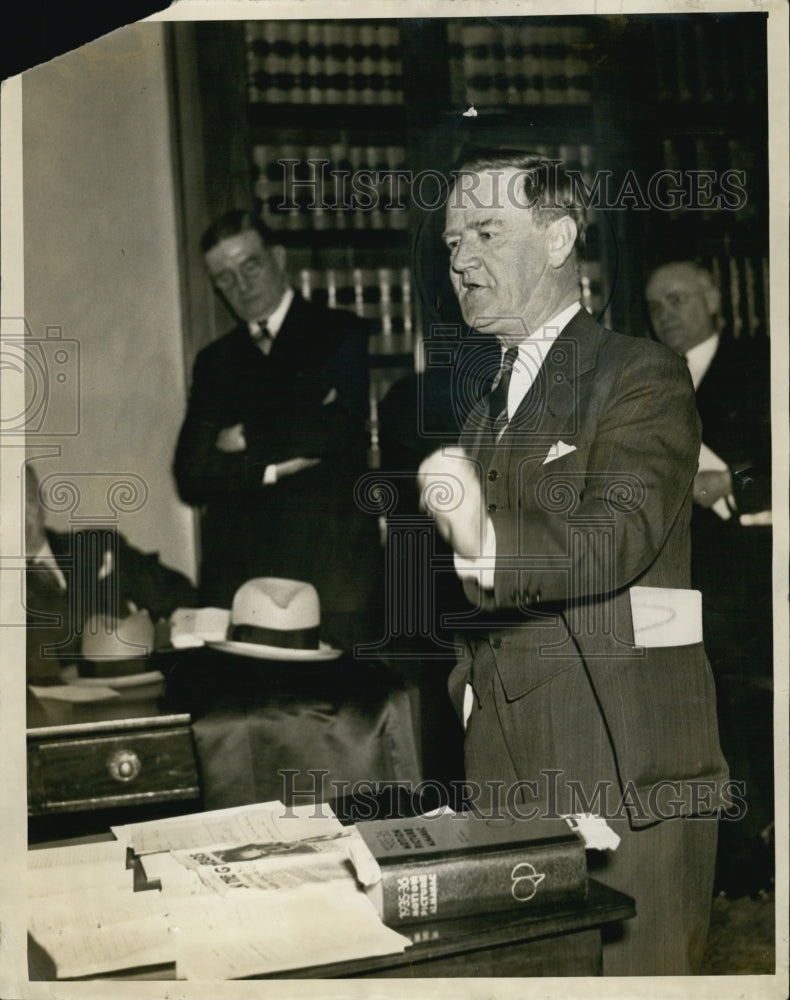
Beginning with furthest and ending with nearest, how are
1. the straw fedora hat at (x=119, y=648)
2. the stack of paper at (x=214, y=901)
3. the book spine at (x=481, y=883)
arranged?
the straw fedora hat at (x=119, y=648), the stack of paper at (x=214, y=901), the book spine at (x=481, y=883)

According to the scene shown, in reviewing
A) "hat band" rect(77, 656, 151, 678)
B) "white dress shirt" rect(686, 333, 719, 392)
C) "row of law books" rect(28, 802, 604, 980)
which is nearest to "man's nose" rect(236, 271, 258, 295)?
"hat band" rect(77, 656, 151, 678)

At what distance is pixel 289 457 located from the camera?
2.18 meters

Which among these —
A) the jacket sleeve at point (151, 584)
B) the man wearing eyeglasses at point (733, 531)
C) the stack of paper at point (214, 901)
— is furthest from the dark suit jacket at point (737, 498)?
the jacket sleeve at point (151, 584)

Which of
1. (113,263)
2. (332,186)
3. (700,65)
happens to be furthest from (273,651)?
(700,65)

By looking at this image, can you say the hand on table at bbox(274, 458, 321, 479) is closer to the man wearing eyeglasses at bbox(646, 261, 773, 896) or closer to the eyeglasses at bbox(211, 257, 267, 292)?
the eyeglasses at bbox(211, 257, 267, 292)

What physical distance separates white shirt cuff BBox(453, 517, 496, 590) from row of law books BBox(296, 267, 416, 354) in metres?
0.43

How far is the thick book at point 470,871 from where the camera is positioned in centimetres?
196

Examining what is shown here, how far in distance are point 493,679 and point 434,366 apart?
0.68 metres

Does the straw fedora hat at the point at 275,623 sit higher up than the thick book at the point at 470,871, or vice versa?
the straw fedora hat at the point at 275,623

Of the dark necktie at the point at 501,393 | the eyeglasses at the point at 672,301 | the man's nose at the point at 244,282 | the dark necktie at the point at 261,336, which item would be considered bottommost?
the dark necktie at the point at 501,393

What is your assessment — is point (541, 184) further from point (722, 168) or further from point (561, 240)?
point (722, 168)

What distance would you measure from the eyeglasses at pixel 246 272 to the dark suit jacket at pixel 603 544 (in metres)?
0.61

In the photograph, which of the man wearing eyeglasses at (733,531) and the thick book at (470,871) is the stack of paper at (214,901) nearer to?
the thick book at (470,871)

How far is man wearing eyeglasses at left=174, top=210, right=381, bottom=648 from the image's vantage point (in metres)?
2.16
